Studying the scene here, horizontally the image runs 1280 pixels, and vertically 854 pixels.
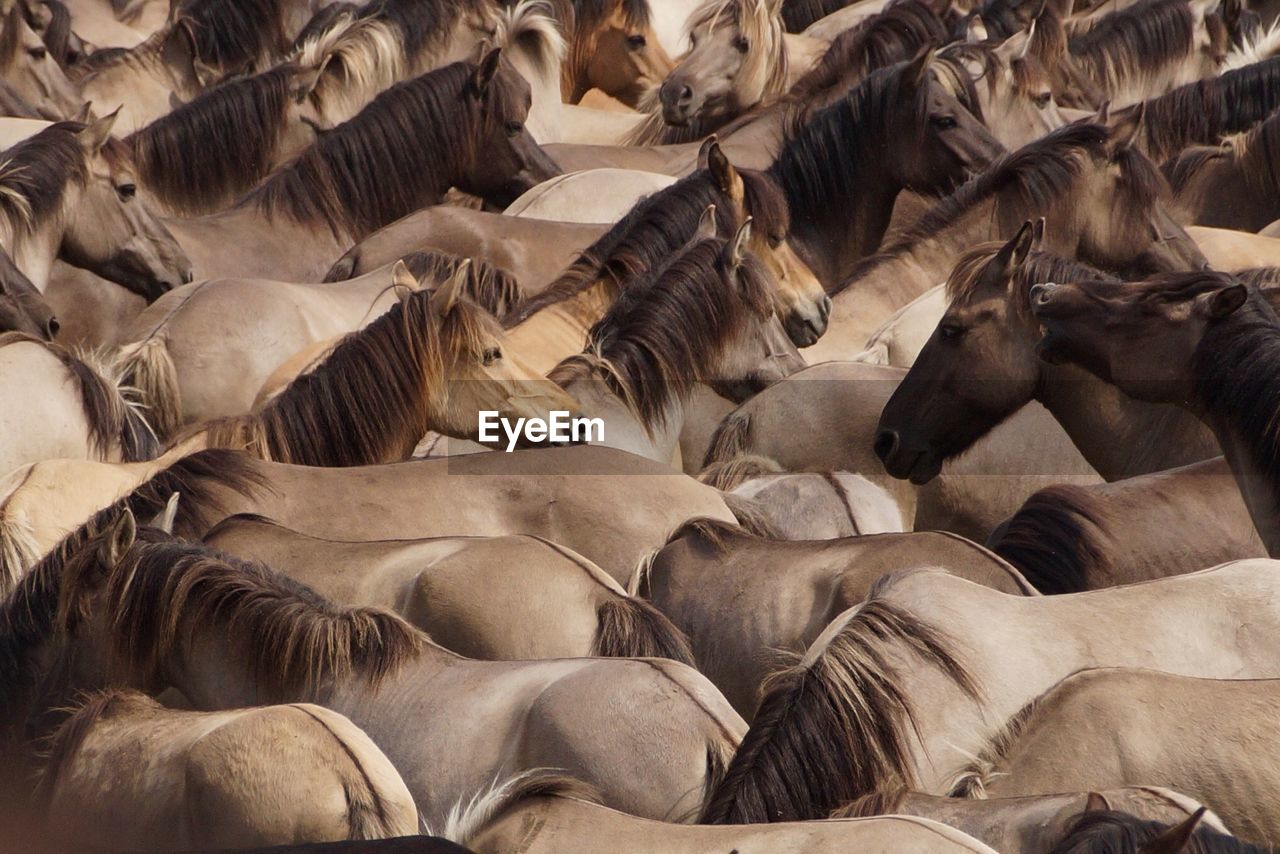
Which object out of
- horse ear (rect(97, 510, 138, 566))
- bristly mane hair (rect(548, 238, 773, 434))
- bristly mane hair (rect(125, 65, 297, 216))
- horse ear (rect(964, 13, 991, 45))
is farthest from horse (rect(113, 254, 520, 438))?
horse ear (rect(964, 13, 991, 45))

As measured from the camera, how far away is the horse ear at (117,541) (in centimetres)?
439

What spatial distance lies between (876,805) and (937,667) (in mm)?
530

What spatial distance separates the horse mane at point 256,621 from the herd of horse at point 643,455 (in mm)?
11

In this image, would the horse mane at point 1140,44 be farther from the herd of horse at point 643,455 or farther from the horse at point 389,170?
the horse at point 389,170

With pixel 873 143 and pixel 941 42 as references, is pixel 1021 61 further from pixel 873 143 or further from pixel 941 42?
pixel 873 143

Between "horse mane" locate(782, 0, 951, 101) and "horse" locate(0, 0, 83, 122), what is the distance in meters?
4.38

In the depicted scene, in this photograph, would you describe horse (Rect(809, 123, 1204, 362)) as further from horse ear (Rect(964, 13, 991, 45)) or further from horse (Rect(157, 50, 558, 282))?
horse ear (Rect(964, 13, 991, 45))

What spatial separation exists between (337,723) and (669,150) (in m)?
7.55

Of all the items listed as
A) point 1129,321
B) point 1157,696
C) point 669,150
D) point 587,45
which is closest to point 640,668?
point 1157,696

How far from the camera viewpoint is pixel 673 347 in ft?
22.0

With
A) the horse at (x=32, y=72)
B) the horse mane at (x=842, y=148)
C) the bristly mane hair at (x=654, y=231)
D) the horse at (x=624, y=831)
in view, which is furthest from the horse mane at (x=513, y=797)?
the horse at (x=32, y=72)

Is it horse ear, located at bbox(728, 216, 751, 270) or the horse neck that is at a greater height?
horse ear, located at bbox(728, 216, 751, 270)

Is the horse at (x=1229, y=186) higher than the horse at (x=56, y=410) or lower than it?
lower

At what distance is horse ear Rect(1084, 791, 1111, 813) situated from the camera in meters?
3.10
